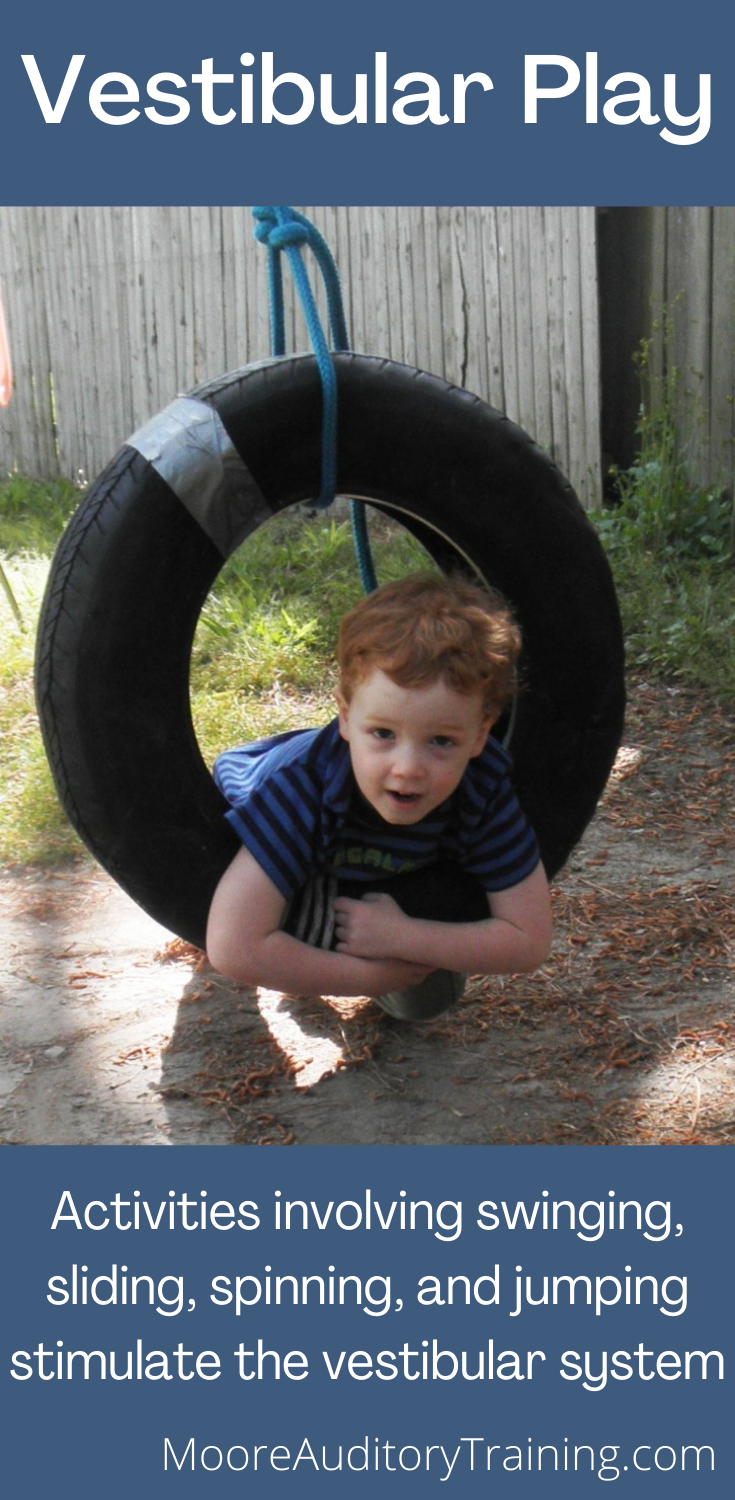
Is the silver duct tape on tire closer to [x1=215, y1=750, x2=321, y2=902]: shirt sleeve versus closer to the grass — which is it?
[x1=215, y1=750, x2=321, y2=902]: shirt sleeve

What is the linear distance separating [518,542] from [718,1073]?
1.10 metres

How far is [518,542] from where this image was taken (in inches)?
105

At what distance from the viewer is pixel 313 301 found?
2.63 metres

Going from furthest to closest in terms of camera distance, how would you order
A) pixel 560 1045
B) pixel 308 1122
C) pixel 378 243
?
pixel 378 243
pixel 560 1045
pixel 308 1122

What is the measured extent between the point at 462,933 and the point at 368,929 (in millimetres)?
166

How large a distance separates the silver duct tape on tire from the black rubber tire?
22 mm

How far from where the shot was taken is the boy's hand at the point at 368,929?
97.0 inches

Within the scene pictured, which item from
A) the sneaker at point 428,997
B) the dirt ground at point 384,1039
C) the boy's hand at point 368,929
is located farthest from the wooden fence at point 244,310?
the boy's hand at point 368,929

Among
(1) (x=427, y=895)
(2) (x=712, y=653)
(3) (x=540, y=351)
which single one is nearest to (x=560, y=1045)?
(1) (x=427, y=895)

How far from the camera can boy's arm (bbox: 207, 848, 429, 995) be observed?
2.38 metres

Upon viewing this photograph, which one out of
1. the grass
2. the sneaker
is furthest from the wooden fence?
the sneaker

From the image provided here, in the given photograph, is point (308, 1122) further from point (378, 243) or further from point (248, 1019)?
point (378, 243)

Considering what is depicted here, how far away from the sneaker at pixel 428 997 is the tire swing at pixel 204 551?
Result: 430 mm

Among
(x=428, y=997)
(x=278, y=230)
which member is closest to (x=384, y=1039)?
(x=428, y=997)
